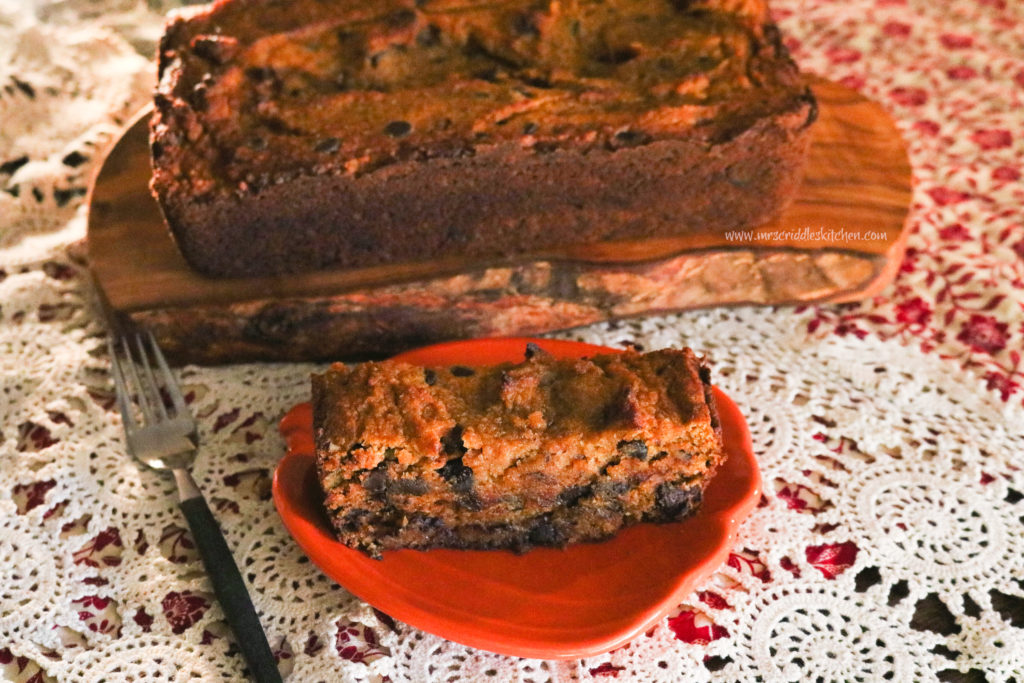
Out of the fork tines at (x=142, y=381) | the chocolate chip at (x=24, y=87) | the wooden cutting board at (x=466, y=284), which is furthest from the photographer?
the chocolate chip at (x=24, y=87)

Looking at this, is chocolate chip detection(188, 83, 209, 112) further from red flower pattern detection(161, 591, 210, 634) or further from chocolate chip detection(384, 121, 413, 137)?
red flower pattern detection(161, 591, 210, 634)

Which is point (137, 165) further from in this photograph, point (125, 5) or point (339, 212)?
point (125, 5)

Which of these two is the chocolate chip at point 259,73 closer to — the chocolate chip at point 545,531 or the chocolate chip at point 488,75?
the chocolate chip at point 488,75

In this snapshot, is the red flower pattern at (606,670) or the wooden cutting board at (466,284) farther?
the wooden cutting board at (466,284)

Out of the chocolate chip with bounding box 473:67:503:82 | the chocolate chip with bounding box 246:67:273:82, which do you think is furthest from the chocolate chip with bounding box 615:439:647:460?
the chocolate chip with bounding box 246:67:273:82

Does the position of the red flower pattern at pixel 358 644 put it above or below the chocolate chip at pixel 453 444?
below

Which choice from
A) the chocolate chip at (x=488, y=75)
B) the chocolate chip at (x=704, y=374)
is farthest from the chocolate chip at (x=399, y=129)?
the chocolate chip at (x=704, y=374)
